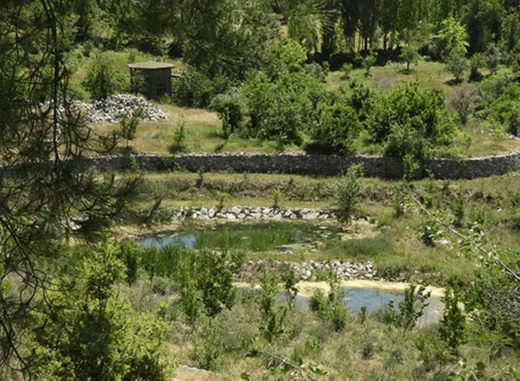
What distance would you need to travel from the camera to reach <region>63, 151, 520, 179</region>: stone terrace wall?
91.2ft

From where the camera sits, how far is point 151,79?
37094 mm

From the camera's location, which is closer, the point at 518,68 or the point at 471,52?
the point at 518,68

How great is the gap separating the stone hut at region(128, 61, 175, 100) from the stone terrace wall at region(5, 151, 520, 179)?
9.73 metres

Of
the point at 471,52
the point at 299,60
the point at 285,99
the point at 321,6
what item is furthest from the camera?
the point at 471,52

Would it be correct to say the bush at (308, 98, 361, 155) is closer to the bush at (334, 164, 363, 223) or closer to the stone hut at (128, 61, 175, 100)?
the bush at (334, 164, 363, 223)

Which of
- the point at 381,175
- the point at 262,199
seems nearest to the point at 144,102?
the point at 262,199

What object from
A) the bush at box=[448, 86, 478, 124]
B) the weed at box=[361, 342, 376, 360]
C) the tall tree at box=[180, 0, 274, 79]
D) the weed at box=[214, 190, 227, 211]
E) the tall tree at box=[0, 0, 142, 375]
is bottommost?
the weed at box=[214, 190, 227, 211]

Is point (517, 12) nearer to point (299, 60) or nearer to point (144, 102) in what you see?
point (299, 60)

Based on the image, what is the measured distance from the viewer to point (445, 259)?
21.0 m

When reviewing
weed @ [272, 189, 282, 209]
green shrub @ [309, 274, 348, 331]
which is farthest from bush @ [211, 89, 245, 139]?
green shrub @ [309, 274, 348, 331]

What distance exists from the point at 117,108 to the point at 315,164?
34.2 feet

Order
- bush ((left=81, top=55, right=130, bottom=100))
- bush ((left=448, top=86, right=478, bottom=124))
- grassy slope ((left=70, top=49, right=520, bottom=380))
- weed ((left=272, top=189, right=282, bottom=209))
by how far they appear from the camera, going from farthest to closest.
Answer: bush ((left=448, top=86, right=478, bottom=124)), bush ((left=81, top=55, right=130, bottom=100)), weed ((left=272, top=189, right=282, bottom=209)), grassy slope ((left=70, top=49, right=520, bottom=380))

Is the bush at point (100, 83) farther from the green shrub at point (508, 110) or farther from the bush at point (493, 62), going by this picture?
the bush at point (493, 62)

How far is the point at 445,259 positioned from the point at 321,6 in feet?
51.9
